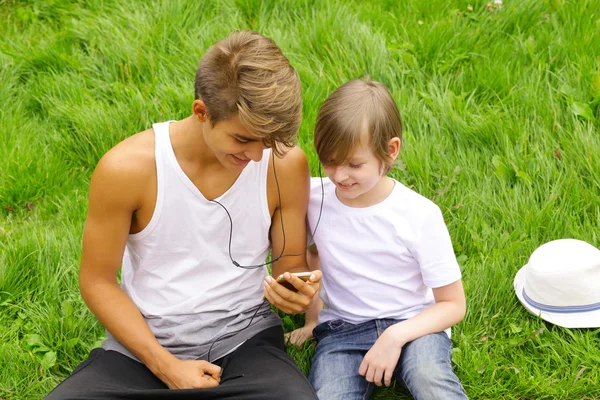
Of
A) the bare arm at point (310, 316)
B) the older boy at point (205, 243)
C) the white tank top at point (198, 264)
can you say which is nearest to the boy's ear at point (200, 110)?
the older boy at point (205, 243)

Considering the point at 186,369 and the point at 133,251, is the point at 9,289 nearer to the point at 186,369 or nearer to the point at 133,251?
the point at 133,251

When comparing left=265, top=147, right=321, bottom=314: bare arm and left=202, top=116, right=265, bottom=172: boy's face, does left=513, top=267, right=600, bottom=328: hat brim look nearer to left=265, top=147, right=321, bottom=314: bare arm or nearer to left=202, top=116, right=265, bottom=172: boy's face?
left=265, top=147, right=321, bottom=314: bare arm

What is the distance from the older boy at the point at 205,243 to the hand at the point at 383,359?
0.86ft

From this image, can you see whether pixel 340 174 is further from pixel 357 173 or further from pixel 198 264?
pixel 198 264

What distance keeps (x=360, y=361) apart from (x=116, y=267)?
0.95 meters

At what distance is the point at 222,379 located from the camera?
2.63m

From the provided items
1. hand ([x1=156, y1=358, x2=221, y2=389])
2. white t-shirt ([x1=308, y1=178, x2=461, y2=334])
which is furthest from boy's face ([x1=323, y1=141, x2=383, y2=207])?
hand ([x1=156, y1=358, x2=221, y2=389])

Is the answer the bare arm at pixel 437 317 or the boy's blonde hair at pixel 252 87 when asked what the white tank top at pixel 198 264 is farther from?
the bare arm at pixel 437 317

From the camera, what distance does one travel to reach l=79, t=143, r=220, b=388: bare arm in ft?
8.30

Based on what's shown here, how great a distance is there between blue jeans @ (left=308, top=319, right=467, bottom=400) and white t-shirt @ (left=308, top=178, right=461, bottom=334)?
60 mm

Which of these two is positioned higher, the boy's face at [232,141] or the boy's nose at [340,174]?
the boy's face at [232,141]

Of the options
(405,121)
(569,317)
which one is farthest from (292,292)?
(405,121)

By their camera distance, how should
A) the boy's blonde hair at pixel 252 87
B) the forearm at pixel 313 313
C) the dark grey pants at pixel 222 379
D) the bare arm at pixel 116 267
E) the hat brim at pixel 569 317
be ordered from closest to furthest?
1. the boy's blonde hair at pixel 252 87
2. the dark grey pants at pixel 222 379
3. the bare arm at pixel 116 267
4. the hat brim at pixel 569 317
5. the forearm at pixel 313 313

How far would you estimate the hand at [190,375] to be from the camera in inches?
101
